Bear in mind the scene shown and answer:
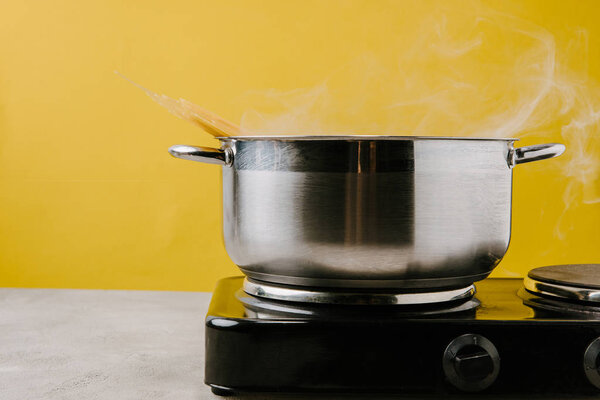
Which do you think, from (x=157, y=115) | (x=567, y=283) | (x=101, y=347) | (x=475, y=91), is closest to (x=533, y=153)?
(x=567, y=283)

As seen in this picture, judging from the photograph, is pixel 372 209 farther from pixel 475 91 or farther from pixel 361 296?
pixel 475 91

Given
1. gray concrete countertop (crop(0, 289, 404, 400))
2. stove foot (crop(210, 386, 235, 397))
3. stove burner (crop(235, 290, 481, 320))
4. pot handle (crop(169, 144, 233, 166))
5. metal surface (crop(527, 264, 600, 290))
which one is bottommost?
gray concrete countertop (crop(0, 289, 404, 400))

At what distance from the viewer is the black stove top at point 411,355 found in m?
0.62

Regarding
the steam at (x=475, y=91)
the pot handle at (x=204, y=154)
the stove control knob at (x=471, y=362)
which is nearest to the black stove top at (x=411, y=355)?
the stove control knob at (x=471, y=362)

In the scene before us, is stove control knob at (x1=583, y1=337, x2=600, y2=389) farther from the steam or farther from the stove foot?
the steam

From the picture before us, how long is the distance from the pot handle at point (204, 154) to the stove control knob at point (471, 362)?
0.30m

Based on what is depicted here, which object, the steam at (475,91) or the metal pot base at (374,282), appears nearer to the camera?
the metal pot base at (374,282)

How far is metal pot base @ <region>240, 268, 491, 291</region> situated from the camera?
0.65 m

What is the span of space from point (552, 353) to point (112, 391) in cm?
48

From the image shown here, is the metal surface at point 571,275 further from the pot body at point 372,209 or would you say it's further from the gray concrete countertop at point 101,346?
the gray concrete countertop at point 101,346

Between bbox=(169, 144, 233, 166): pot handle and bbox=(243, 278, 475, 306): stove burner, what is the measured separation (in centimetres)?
15

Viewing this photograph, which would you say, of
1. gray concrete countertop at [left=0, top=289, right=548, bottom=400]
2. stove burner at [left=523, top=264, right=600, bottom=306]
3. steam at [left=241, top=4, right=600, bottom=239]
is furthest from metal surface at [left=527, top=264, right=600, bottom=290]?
steam at [left=241, top=4, right=600, bottom=239]

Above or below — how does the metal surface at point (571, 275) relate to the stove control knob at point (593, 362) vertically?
above

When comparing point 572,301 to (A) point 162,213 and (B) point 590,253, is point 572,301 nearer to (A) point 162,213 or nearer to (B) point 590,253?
(B) point 590,253
